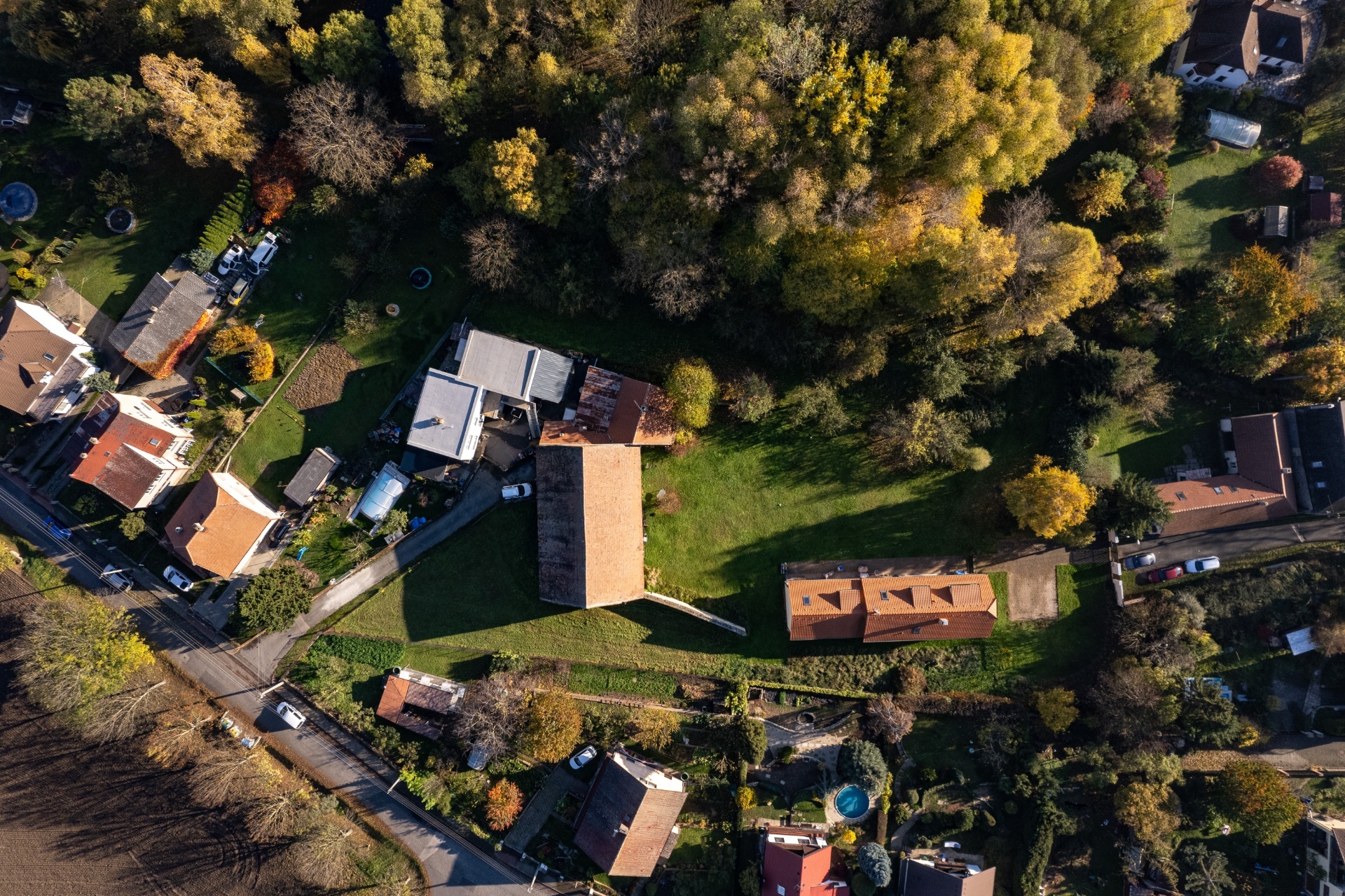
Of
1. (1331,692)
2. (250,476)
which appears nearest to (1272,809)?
(1331,692)

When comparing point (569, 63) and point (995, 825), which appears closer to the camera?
point (569, 63)

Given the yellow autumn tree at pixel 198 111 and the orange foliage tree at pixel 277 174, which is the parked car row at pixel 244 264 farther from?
the yellow autumn tree at pixel 198 111

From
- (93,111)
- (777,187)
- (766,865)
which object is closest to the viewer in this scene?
(777,187)

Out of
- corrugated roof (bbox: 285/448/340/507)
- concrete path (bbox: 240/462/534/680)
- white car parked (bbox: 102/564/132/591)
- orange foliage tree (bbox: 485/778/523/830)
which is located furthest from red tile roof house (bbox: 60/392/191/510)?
orange foliage tree (bbox: 485/778/523/830)

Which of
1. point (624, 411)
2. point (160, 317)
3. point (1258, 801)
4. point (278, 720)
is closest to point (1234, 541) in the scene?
point (1258, 801)

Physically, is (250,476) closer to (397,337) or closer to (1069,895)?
(397,337)

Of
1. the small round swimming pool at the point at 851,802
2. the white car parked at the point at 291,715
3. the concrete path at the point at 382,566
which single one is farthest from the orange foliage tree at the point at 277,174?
the small round swimming pool at the point at 851,802

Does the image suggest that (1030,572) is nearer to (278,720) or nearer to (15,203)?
(278,720)
